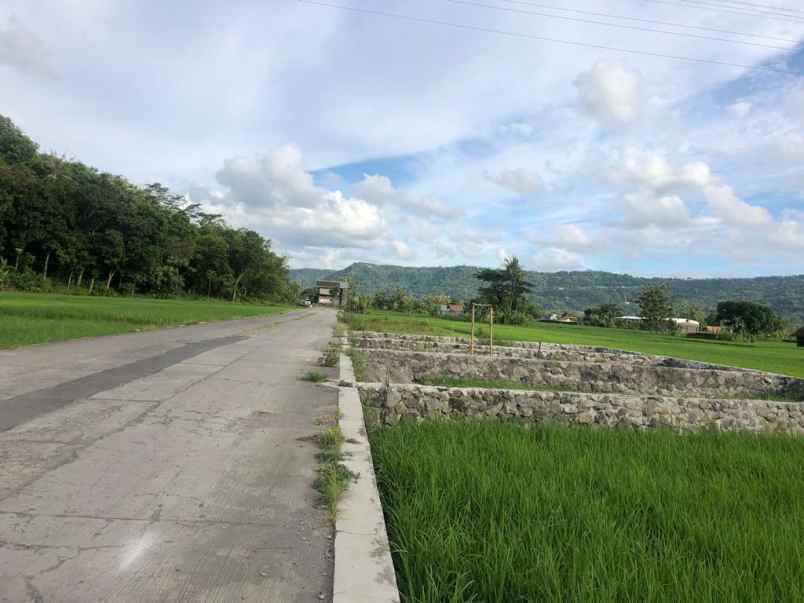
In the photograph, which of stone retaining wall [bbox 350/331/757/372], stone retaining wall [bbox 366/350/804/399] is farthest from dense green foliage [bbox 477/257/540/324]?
stone retaining wall [bbox 366/350/804/399]

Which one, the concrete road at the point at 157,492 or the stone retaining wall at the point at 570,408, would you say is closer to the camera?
the concrete road at the point at 157,492

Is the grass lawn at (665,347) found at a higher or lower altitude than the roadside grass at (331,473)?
lower

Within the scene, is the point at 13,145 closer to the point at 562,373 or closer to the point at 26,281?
the point at 26,281

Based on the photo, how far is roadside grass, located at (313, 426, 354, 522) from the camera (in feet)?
10.4

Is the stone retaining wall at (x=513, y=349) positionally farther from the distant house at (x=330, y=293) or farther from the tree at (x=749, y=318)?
the distant house at (x=330, y=293)

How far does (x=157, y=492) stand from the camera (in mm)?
3201

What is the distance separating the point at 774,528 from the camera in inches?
127

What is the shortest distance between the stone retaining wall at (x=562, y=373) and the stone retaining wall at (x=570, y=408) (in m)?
5.16

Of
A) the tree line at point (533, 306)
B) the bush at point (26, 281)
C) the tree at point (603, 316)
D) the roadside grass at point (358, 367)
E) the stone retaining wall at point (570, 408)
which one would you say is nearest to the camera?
the stone retaining wall at point (570, 408)

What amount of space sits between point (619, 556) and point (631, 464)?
2.11m

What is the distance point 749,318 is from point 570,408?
79.7 meters

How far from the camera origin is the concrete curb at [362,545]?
7.17ft

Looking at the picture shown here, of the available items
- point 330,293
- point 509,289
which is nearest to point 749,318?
point 509,289

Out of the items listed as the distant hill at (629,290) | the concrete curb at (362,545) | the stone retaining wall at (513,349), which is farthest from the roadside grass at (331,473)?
the distant hill at (629,290)
